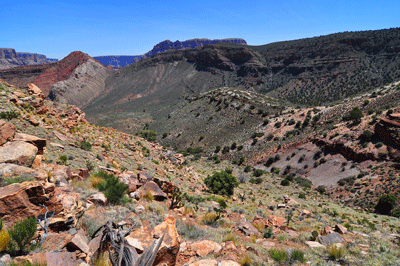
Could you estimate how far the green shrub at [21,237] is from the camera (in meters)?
3.94

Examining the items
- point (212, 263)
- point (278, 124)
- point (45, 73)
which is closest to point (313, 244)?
point (212, 263)

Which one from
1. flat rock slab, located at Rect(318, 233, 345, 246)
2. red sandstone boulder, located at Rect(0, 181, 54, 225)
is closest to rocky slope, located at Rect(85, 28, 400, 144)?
red sandstone boulder, located at Rect(0, 181, 54, 225)

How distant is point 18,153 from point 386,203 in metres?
27.4

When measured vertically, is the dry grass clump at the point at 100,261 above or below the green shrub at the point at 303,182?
above

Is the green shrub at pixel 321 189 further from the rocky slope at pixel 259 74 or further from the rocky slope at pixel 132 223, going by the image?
the rocky slope at pixel 259 74

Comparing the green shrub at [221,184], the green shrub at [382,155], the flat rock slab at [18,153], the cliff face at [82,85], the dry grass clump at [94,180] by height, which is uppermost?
the cliff face at [82,85]

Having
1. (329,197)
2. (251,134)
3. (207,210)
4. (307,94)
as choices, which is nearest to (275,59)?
→ (307,94)

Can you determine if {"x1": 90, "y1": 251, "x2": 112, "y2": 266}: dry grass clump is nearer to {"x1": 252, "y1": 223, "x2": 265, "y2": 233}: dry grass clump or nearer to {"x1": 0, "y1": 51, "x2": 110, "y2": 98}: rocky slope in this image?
{"x1": 252, "y1": 223, "x2": 265, "y2": 233}: dry grass clump

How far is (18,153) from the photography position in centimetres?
764

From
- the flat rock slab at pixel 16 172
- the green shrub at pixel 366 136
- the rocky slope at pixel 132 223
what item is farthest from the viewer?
the green shrub at pixel 366 136

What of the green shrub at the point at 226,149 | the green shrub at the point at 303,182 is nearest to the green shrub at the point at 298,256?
the green shrub at the point at 303,182

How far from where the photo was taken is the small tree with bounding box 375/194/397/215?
1819 centimetres

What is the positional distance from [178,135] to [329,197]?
42555mm

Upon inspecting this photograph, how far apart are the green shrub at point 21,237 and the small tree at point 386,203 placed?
25645mm
